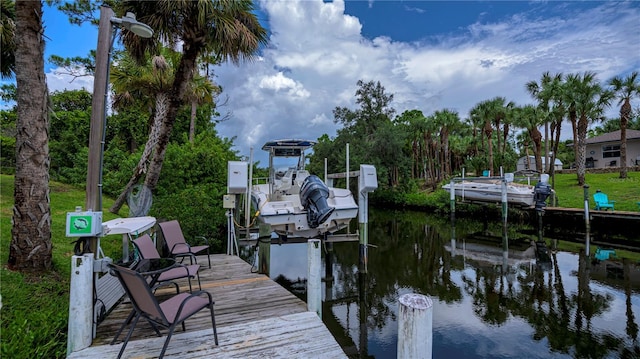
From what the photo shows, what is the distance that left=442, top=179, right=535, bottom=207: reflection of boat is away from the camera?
52.2ft

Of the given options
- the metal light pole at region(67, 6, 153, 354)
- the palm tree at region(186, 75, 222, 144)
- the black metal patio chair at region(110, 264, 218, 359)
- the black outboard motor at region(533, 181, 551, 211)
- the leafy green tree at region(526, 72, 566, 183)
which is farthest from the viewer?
the leafy green tree at region(526, 72, 566, 183)

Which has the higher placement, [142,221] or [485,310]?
[142,221]

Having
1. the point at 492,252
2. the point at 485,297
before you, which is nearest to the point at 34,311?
the point at 485,297

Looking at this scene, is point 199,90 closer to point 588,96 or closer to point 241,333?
point 241,333

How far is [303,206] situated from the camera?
304 inches

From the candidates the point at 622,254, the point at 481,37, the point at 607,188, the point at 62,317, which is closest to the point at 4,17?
the point at 62,317

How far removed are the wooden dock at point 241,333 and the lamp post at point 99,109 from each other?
3.47 ft

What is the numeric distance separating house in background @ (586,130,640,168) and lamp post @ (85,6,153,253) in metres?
40.4

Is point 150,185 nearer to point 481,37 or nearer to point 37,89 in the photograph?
point 37,89

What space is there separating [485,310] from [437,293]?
3.99 feet

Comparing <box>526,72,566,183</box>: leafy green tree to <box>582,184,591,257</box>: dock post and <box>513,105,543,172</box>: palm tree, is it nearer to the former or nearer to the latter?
<box>513,105,543,172</box>: palm tree

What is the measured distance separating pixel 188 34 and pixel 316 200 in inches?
198

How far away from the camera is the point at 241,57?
8.16 m

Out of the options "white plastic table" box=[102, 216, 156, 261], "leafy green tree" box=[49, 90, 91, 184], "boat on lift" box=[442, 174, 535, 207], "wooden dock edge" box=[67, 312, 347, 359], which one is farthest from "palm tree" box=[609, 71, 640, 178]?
"leafy green tree" box=[49, 90, 91, 184]
